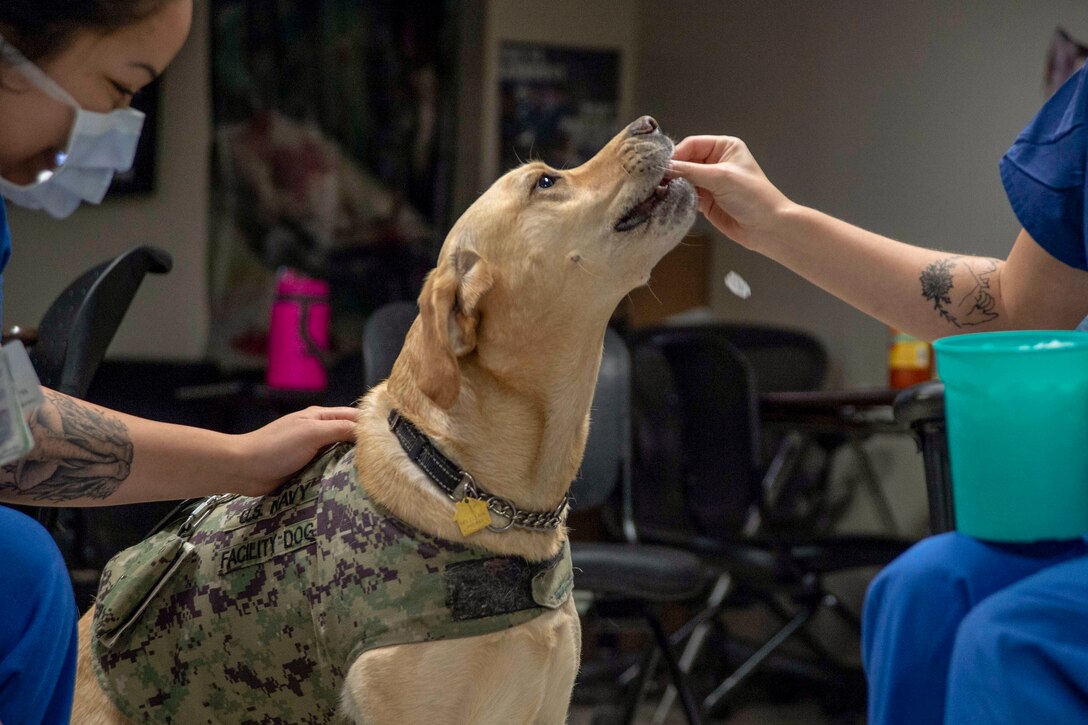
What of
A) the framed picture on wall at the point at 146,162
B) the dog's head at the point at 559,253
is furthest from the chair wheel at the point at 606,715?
the framed picture on wall at the point at 146,162

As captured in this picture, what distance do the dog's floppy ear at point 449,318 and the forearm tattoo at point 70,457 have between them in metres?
0.35

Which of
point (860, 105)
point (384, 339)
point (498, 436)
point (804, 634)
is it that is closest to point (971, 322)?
point (498, 436)

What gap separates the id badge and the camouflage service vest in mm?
389

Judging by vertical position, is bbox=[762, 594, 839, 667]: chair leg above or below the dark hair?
below

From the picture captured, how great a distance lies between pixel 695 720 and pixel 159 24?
→ 1855mm

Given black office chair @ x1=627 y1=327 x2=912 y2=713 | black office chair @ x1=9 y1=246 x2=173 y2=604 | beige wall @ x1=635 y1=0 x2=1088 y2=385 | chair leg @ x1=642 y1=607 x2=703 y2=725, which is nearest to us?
black office chair @ x1=9 y1=246 x2=173 y2=604

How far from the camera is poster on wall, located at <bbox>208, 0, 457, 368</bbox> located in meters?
4.04

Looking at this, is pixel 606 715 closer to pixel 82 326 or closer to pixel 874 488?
pixel 874 488

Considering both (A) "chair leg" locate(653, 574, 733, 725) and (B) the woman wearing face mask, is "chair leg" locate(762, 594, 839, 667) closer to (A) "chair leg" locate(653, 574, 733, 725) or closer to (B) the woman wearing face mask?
(A) "chair leg" locate(653, 574, 733, 725)

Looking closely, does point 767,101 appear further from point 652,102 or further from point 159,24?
point 159,24

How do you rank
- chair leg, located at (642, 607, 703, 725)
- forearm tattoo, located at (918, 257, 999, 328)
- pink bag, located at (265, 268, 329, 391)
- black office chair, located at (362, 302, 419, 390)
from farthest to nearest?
pink bag, located at (265, 268, 329, 391) → chair leg, located at (642, 607, 703, 725) → black office chair, located at (362, 302, 419, 390) → forearm tattoo, located at (918, 257, 999, 328)

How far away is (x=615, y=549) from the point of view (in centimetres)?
246

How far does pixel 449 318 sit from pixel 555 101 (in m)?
3.33

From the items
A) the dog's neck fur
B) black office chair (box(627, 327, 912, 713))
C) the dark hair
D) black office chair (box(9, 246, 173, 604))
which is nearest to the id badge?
the dark hair
